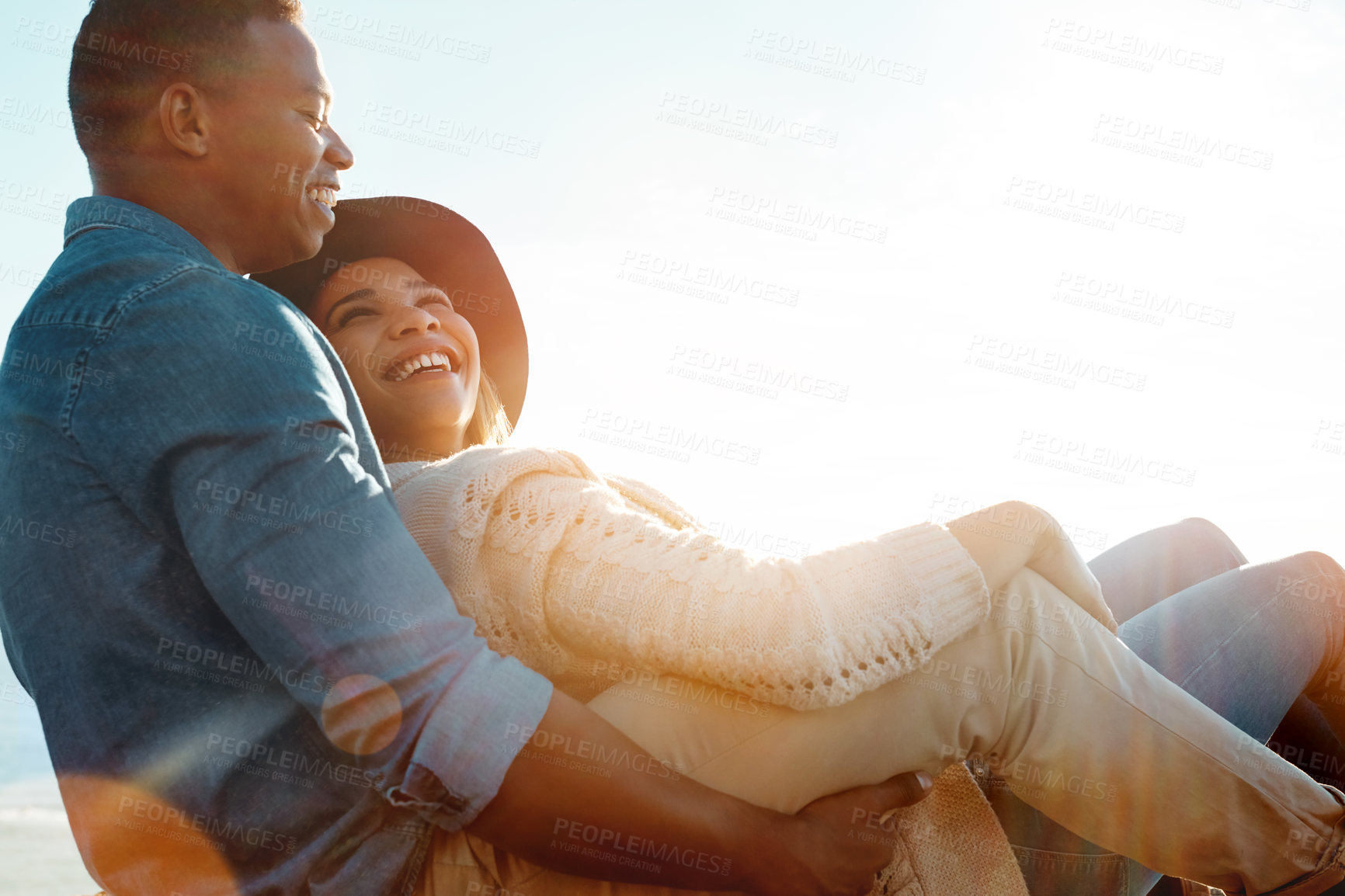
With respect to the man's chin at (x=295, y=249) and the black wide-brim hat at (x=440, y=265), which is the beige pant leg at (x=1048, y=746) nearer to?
the man's chin at (x=295, y=249)

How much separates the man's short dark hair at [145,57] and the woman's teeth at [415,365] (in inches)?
31.2

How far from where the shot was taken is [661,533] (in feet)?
3.69

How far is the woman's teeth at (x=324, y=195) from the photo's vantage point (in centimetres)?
149

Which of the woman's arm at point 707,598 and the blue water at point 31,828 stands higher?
the woman's arm at point 707,598

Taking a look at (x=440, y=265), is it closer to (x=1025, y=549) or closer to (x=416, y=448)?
(x=416, y=448)

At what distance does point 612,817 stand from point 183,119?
125 centimetres

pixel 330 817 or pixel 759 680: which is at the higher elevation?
pixel 759 680

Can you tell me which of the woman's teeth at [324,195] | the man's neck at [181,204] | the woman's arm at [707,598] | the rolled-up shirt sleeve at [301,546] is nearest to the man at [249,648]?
the rolled-up shirt sleeve at [301,546]

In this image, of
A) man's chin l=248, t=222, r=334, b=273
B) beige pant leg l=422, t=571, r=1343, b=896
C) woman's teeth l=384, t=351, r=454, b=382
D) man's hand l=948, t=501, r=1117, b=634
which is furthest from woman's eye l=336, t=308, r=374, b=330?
man's hand l=948, t=501, r=1117, b=634

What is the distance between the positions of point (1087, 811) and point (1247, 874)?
0.23 metres

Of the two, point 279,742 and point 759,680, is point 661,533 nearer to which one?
point 759,680

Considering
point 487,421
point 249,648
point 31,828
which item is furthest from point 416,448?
point 31,828

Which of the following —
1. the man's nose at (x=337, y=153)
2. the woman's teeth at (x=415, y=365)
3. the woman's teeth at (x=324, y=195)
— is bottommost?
the woman's teeth at (x=415, y=365)

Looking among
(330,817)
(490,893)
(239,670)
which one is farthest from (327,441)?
(490,893)
